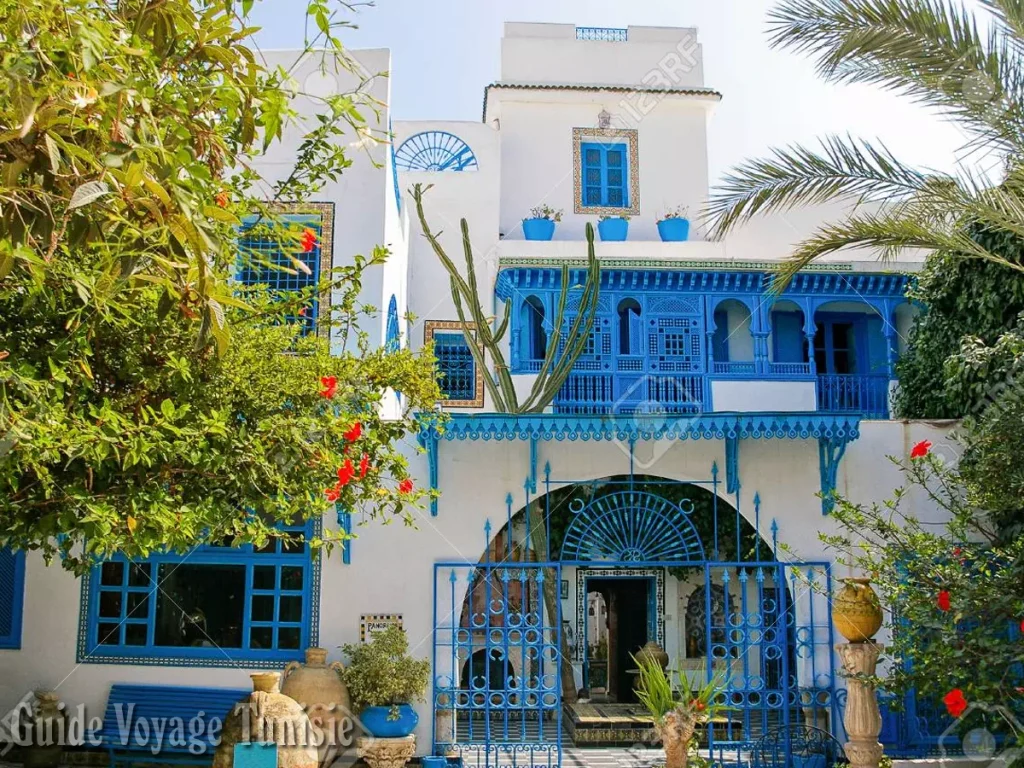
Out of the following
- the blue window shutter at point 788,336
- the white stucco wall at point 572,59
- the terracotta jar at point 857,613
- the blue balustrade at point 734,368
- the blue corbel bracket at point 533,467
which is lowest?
the terracotta jar at point 857,613

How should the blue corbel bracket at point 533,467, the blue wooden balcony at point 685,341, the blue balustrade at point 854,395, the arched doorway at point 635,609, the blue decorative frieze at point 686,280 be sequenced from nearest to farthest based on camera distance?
the arched doorway at point 635,609 → the blue corbel bracket at point 533,467 → the blue wooden balcony at point 685,341 → the blue decorative frieze at point 686,280 → the blue balustrade at point 854,395

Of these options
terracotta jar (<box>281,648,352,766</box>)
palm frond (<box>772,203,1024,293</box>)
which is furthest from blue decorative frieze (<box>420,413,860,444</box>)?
terracotta jar (<box>281,648,352,766</box>)

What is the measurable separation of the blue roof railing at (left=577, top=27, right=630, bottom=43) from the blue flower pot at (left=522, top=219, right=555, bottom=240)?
14.5ft

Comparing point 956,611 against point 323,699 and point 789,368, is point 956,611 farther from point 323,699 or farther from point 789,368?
point 789,368

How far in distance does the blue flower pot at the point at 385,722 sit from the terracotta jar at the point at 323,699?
15 cm

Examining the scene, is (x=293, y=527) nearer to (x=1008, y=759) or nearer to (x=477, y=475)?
(x=477, y=475)

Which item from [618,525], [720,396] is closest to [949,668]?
[618,525]

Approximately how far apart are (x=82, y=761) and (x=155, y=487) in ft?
17.3

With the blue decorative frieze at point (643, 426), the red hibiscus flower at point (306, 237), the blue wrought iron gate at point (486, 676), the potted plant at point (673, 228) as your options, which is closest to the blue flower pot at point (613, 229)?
the potted plant at point (673, 228)

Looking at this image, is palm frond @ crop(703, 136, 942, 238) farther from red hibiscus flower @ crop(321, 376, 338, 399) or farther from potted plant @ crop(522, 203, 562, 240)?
potted plant @ crop(522, 203, 562, 240)

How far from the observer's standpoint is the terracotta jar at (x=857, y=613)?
7.39m

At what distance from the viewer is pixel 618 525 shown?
30.3ft

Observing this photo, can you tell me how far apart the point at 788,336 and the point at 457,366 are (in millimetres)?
5277

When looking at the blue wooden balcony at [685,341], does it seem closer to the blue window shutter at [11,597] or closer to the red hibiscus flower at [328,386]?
the blue window shutter at [11,597]
